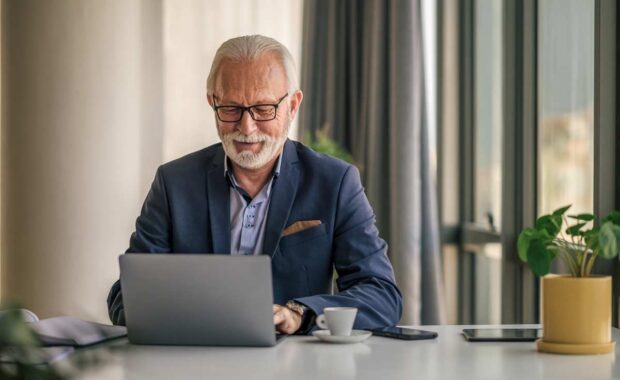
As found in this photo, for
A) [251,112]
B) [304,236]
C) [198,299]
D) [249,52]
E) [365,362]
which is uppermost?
[249,52]

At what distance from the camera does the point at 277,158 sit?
2664 millimetres

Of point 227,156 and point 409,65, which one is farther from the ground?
point 409,65

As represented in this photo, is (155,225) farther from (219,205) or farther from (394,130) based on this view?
(394,130)

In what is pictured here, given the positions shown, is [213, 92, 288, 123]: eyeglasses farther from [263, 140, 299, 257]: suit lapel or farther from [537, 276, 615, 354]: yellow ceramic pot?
[537, 276, 615, 354]: yellow ceramic pot

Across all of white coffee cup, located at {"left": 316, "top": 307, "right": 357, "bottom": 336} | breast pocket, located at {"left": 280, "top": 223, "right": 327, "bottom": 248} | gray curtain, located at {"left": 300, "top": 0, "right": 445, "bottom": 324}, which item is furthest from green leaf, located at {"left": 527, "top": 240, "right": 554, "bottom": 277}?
gray curtain, located at {"left": 300, "top": 0, "right": 445, "bottom": 324}

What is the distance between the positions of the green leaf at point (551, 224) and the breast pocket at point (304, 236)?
2.59ft

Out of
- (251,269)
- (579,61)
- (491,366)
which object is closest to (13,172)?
(579,61)

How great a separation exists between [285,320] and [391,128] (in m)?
3.13

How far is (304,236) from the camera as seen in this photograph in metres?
2.57

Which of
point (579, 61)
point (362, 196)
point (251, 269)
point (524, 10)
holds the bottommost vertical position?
point (251, 269)

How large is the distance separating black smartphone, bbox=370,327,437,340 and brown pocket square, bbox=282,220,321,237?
51cm

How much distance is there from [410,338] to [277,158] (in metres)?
0.81

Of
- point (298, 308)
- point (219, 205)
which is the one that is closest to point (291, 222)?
point (219, 205)

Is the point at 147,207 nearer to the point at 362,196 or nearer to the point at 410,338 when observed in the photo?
the point at 362,196
